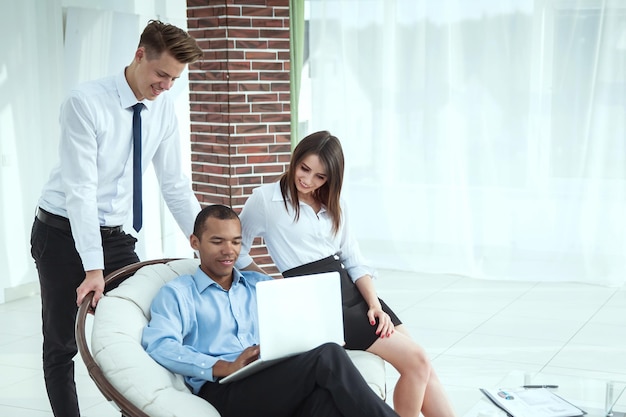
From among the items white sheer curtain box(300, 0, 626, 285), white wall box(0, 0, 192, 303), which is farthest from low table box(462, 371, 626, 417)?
white wall box(0, 0, 192, 303)

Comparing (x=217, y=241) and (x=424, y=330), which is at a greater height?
(x=217, y=241)

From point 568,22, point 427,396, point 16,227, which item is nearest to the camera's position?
point 427,396

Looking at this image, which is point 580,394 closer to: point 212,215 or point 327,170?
point 327,170

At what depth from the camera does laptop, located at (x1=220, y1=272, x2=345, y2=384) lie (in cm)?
246

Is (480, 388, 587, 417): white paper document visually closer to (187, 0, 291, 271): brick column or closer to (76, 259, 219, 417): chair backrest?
(76, 259, 219, 417): chair backrest

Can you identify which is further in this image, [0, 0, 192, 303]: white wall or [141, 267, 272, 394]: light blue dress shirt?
[0, 0, 192, 303]: white wall

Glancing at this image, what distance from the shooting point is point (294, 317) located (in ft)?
8.27

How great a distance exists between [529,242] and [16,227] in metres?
3.59

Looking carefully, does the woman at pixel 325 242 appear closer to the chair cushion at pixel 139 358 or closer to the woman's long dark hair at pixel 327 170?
the woman's long dark hair at pixel 327 170

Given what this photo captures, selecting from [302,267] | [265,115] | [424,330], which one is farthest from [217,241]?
[265,115]

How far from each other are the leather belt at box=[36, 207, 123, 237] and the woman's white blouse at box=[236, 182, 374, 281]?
1.55 feet

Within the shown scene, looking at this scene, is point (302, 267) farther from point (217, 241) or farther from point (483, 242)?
point (483, 242)

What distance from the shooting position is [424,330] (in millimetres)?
5047

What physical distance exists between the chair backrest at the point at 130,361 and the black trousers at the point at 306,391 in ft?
0.29
